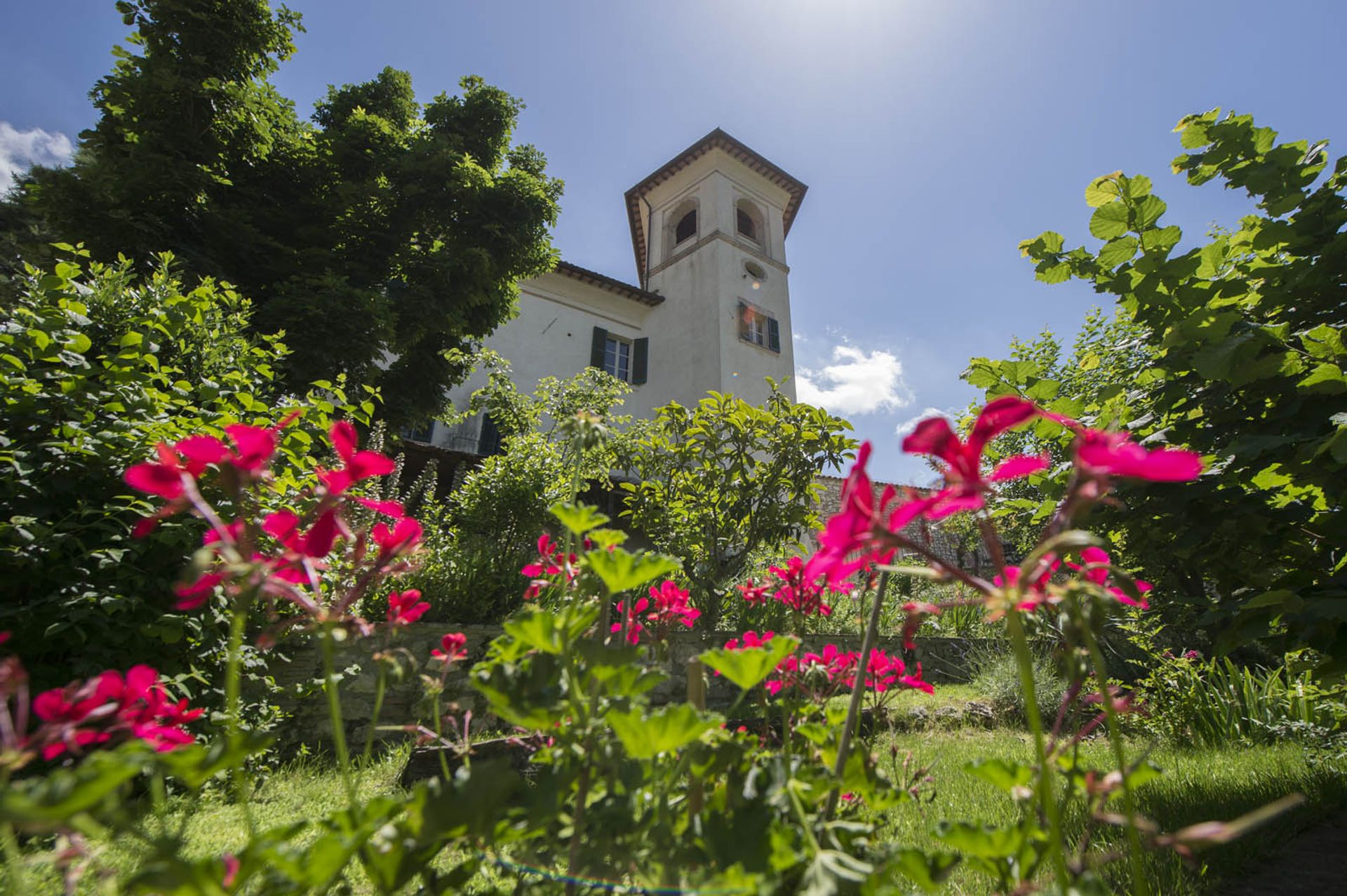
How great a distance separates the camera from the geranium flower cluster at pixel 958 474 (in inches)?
23.8

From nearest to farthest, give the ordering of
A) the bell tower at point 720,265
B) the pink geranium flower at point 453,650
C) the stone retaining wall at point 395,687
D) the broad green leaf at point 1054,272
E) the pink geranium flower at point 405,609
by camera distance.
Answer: the pink geranium flower at point 405,609
the pink geranium flower at point 453,650
the broad green leaf at point 1054,272
the stone retaining wall at point 395,687
the bell tower at point 720,265

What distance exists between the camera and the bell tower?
14.6m

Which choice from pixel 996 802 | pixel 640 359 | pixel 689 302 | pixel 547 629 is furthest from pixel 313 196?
pixel 996 802

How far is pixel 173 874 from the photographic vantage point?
47 centimetres

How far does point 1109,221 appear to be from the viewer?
7.65ft

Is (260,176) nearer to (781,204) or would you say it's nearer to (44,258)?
(44,258)

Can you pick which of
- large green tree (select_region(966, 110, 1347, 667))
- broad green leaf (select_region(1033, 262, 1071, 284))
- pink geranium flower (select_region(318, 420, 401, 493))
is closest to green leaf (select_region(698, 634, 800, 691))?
pink geranium flower (select_region(318, 420, 401, 493))

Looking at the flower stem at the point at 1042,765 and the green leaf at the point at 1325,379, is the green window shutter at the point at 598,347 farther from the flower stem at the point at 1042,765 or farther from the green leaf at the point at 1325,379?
the flower stem at the point at 1042,765

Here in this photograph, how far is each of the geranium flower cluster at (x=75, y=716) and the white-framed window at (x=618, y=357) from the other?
1451cm

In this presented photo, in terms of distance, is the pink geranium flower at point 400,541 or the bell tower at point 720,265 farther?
the bell tower at point 720,265

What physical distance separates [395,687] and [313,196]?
8520mm

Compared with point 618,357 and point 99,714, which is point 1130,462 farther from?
point 618,357

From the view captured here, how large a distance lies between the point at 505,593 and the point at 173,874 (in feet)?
17.1

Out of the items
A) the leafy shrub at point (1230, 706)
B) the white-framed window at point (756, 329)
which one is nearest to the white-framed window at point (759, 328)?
the white-framed window at point (756, 329)
